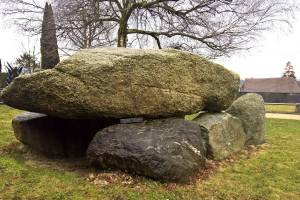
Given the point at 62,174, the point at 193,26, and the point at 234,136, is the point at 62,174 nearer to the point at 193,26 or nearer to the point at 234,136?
the point at 234,136

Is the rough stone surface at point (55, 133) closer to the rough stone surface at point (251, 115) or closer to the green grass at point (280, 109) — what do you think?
the rough stone surface at point (251, 115)

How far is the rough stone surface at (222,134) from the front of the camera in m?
7.43

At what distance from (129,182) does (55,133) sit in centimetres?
254

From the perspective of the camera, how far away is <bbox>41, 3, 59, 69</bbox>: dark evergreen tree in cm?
1360

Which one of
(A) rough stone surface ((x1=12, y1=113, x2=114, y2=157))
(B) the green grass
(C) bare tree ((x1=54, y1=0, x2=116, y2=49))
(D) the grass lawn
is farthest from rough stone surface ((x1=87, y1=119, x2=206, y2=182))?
(B) the green grass

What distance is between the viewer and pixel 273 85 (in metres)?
52.9

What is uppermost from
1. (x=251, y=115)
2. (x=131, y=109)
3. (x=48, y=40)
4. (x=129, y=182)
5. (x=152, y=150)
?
(x=48, y=40)

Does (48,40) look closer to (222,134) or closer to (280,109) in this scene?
(222,134)

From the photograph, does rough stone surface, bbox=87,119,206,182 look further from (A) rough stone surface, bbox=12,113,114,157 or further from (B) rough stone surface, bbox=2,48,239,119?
(A) rough stone surface, bbox=12,113,114,157

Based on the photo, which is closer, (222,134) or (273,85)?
(222,134)

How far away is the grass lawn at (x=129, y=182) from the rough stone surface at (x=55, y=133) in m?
0.31

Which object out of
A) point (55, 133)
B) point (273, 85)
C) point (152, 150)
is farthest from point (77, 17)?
point (273, 85)

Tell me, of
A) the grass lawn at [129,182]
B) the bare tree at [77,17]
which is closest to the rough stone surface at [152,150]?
the grass lawn at [129,182]

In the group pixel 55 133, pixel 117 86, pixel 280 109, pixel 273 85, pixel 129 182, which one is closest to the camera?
pixel 129 182
